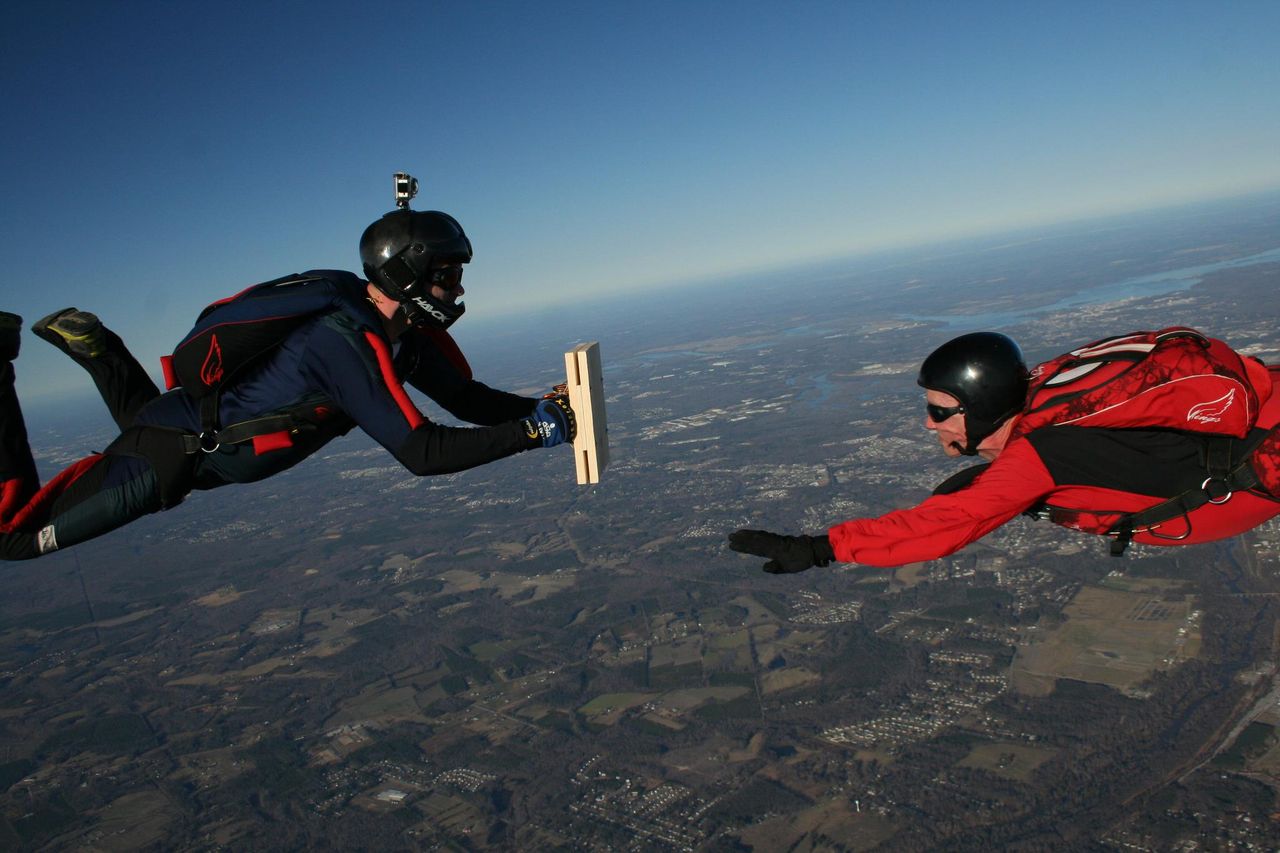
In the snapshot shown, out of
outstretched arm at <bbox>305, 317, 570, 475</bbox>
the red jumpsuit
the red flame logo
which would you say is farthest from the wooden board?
the red flame logo

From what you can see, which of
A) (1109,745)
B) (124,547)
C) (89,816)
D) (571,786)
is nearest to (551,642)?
(571,786)

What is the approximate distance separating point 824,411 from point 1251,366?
2688 inches

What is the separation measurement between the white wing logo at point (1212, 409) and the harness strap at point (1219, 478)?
0.88 ft

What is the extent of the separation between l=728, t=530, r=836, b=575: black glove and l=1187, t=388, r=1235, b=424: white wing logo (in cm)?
159

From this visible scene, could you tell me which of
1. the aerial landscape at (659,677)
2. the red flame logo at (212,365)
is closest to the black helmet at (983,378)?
the red flame logo at (212,365)

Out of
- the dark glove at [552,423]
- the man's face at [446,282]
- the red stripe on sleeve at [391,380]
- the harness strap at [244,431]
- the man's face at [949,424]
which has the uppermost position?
the man's face at [446,282]

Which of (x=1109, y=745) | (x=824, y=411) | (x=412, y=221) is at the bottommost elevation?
(x=1109, y=745)

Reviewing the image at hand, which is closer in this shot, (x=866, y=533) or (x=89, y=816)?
(x=866, y=533)

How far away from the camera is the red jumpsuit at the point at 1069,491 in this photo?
2.81 metres

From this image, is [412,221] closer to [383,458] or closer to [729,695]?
[729,695]

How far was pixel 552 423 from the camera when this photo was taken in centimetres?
323

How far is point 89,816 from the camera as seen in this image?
94.4ft

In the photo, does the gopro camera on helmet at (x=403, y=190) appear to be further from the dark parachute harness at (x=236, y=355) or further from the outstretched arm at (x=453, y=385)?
the outstretched arm at (x=453, y=385)

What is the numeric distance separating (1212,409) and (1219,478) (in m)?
0.43
